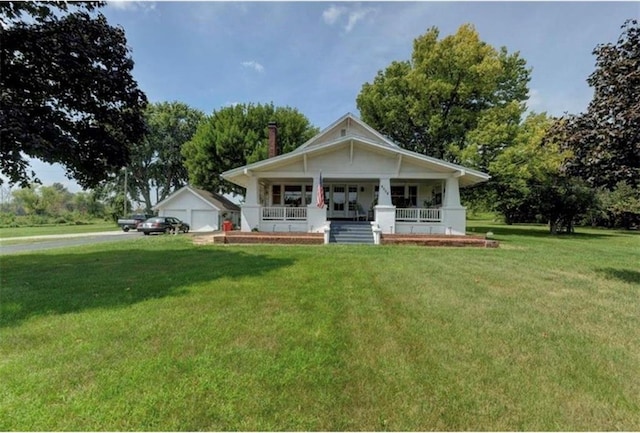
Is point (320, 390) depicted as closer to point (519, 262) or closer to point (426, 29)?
point (519, 262)

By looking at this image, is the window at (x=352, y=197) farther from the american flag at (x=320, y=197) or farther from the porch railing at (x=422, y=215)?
the american flag at (x=320, y=197)

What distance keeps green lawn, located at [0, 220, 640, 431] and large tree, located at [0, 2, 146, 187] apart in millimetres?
3183

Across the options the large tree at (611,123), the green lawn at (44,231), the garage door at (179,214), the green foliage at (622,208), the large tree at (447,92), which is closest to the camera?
the large tree at (611,123)

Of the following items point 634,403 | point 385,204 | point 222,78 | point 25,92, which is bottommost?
point 634,403

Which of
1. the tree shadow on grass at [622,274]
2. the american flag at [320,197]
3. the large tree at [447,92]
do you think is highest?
the large tree at [447,92]

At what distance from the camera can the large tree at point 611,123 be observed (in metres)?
7.01

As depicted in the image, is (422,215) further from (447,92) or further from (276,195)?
(447,92)

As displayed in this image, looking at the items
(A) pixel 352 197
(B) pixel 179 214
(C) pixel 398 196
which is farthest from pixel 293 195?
(B) pixel 179 214

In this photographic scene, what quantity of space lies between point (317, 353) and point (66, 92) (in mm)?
9632

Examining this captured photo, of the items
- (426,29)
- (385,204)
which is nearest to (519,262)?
(385,204)

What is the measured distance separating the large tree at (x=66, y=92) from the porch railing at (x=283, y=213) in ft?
26.1

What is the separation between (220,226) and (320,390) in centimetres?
2923

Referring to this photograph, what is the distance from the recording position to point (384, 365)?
132 inches

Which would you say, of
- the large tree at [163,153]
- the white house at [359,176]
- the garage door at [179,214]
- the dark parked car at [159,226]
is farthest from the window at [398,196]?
the large tree at [163,153]
